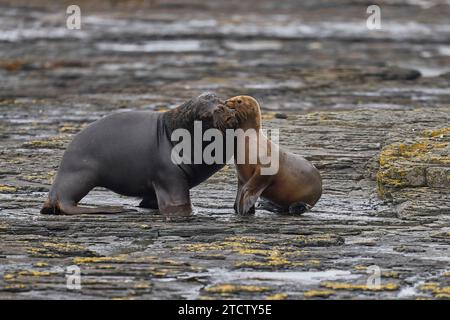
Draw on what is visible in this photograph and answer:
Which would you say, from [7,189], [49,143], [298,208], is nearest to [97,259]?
[298,208]

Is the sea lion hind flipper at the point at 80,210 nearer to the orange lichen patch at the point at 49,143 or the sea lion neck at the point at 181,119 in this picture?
the sea lion neck at the point at 181,119

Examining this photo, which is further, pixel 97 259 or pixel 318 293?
pixel 97 259

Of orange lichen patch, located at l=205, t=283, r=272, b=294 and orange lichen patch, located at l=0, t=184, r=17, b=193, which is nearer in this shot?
orange lichen patch, located at l=205, t=283, r=272, b=294

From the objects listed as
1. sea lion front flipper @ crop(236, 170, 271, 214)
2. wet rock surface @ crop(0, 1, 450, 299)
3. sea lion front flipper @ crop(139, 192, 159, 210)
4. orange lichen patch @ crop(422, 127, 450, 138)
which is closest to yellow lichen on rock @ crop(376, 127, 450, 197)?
wet rock surface @ crop(0, 1, 450, 299)

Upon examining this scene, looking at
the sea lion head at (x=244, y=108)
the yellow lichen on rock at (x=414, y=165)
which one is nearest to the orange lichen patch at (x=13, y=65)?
the yellow lichen on rock at (x=414, y=165)

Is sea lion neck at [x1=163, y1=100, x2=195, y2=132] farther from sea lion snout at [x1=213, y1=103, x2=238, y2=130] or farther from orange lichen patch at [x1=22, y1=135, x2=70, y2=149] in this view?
orange lichen patch at [x1=22, y1=135, x2=70, y2=149]

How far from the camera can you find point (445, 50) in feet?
86.0

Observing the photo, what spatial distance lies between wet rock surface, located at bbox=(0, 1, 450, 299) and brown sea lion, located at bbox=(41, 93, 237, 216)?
27 centimetres

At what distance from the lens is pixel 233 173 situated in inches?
508

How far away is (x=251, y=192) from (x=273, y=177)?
0.87ft

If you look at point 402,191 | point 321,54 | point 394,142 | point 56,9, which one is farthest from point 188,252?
point 56,9

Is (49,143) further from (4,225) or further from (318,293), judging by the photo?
(318,293)

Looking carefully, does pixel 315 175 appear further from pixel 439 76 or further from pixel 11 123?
pixel 439 76

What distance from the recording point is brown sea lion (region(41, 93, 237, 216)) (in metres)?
11.1
